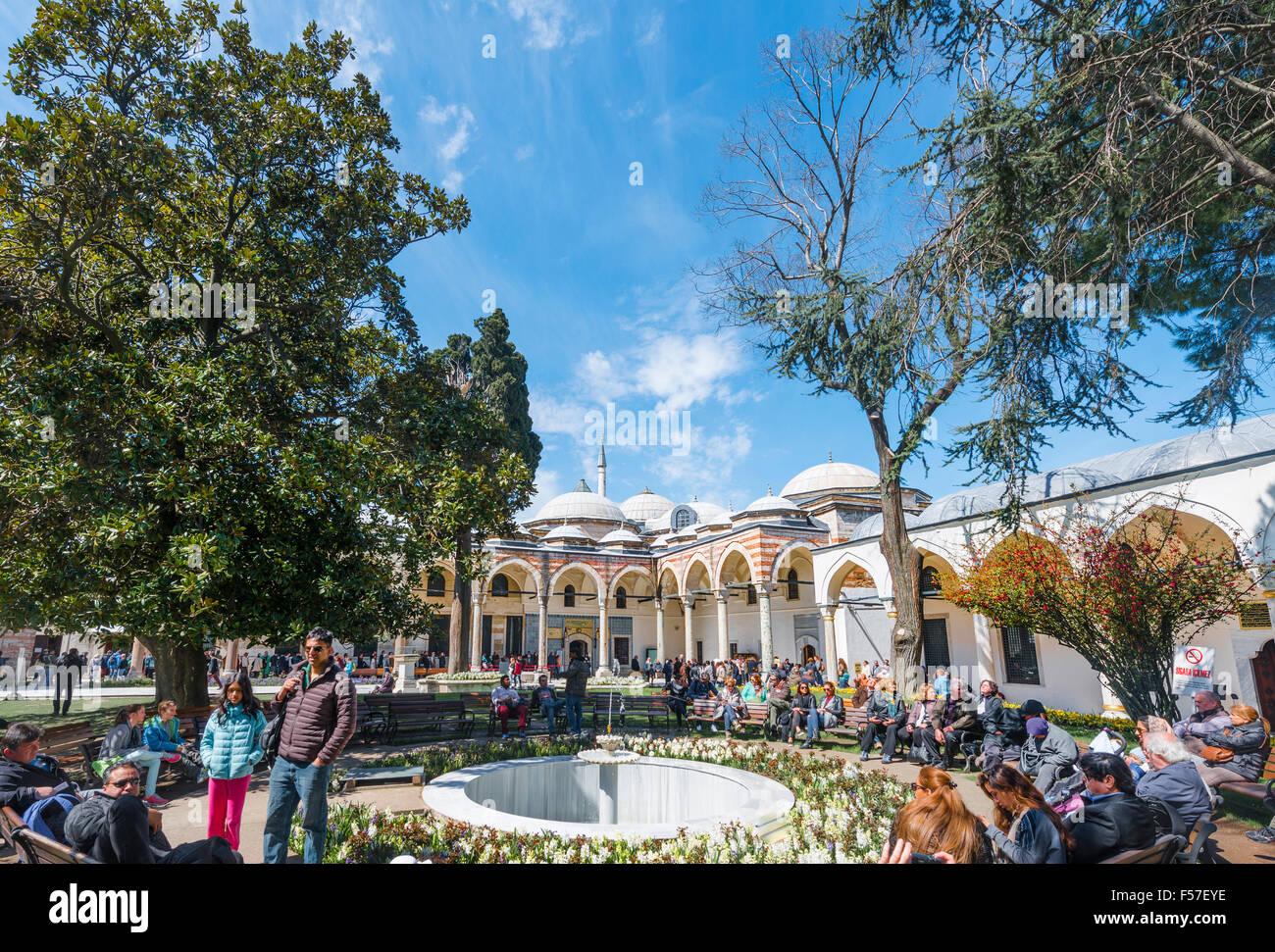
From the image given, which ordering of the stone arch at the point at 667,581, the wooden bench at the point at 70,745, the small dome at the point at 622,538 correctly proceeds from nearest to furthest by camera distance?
the wooden bench at the point at 70,745 → the stone arch at the point at 667,581 → the small dome at the point at 622,538

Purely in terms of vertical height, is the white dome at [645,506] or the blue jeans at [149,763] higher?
the white dome at [645,506]

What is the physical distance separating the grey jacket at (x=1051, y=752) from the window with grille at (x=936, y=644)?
13.2 m

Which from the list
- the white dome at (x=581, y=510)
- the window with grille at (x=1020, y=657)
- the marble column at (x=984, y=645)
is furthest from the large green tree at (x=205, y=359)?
the white dome at (x=581, y=510)

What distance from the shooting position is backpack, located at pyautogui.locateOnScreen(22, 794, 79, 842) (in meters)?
3.36

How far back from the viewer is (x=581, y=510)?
113 feet

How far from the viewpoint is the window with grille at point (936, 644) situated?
18.0m

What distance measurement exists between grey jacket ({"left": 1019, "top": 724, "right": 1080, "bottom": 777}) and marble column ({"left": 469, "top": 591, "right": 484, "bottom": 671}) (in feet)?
73.4

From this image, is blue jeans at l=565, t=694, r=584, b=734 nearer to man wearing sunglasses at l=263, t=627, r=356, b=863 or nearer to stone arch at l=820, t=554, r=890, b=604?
man wearing sunglasses at l=263, t=627, r=356, b=863

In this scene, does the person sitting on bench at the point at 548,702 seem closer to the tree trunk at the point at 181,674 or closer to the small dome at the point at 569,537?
the tree trunk at the point at 181,674

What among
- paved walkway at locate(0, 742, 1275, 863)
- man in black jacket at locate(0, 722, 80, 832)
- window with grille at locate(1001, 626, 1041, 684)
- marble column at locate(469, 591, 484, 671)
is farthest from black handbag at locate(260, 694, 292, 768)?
marble column at locate(469, 591, 484, 671)

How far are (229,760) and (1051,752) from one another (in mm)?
6323

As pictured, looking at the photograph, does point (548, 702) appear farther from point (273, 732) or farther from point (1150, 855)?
point (1150, 855)
